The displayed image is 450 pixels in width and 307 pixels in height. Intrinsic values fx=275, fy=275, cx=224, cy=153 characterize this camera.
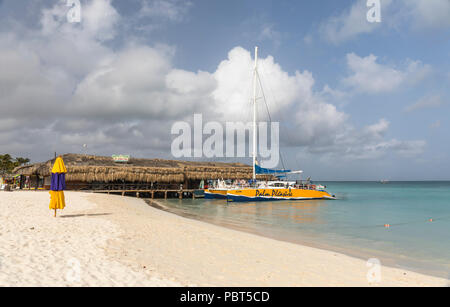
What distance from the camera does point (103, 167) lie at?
2902 centimetres

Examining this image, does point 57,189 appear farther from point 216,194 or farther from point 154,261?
point 216,194

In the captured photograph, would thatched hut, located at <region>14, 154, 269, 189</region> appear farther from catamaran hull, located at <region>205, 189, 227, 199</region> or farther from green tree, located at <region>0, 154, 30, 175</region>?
green tree, located at <region>0, 154, 30, 175</region>

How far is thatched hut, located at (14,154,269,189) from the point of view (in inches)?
1075

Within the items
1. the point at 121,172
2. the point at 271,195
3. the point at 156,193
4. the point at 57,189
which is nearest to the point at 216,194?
the point at 271,195

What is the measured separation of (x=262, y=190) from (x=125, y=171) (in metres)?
15.1

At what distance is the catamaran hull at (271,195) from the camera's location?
2661 centimetres

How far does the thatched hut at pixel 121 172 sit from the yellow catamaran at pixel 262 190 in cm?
554

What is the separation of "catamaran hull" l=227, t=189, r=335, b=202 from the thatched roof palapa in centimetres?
976

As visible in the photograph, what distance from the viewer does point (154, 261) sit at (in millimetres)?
5645

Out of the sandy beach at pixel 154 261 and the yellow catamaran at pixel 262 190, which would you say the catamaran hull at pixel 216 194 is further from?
the sandy beach at pixel 154 261

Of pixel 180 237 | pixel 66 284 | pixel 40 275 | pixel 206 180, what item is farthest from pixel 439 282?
pixel 206 180

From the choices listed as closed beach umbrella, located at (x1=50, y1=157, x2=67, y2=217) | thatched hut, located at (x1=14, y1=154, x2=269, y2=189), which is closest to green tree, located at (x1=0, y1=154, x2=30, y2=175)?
thatched hut, located at (x1=14, y1=154, x2=269, y2=189)

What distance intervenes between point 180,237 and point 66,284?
14.7ft
